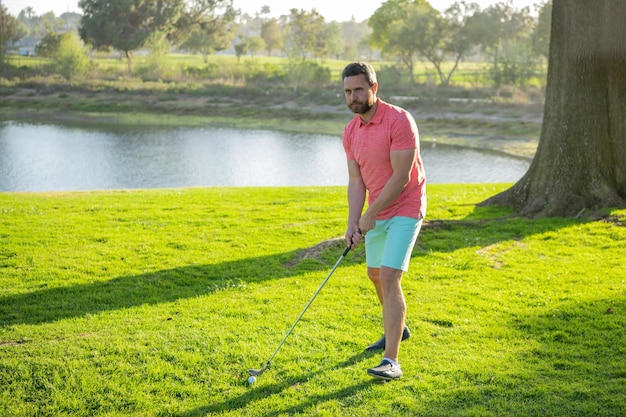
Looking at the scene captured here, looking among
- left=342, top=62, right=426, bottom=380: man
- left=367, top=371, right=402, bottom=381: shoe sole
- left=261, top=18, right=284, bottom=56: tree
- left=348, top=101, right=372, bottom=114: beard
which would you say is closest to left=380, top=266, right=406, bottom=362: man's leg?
left=342, top=62, right=426, bottom=380: man

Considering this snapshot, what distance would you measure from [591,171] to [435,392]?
7521mm

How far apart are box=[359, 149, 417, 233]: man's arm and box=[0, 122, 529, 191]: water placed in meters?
19.6

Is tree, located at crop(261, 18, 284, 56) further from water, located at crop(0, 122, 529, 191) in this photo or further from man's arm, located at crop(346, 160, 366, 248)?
man's arm, located at crop(346, 160, 366, 248)

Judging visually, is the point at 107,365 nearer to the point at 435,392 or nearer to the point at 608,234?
the point at 435,392

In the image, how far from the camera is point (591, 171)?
37.2 ft

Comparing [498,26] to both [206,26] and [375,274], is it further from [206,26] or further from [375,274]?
[375,274]

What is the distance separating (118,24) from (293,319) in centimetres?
7595

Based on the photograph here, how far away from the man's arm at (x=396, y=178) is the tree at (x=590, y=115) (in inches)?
272

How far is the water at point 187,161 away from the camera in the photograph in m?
25.0

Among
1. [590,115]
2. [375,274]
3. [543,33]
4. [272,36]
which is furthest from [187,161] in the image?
[272,36]

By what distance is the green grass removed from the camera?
5082 millimetres

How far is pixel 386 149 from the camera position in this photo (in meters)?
5.27

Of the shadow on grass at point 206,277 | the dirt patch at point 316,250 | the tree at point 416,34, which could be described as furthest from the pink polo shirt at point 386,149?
the tree at point 416,34

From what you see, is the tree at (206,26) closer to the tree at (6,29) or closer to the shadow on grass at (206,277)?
the tree at (6,29)
